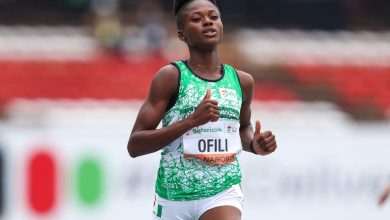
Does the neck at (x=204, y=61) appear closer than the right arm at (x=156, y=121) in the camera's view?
No

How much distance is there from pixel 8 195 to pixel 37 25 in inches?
389

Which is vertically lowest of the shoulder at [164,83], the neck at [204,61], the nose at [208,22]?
the shoulder at [164,83]

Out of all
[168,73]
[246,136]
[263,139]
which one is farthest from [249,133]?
[168,73]

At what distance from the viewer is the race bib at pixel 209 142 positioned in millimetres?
5129

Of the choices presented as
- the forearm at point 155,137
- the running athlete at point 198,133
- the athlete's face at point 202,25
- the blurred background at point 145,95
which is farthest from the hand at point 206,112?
the blurred background at point 145,95

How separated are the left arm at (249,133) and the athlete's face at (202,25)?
30cm

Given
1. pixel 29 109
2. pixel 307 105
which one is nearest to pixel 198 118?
pixel 29 109

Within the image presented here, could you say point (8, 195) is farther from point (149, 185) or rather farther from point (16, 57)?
point (16, 57)

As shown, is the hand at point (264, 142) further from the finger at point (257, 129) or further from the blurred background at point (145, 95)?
the blurred background at point (145, 95)

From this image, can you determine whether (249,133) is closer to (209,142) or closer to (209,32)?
(209,142)

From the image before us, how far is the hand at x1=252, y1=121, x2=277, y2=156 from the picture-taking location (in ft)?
16.8

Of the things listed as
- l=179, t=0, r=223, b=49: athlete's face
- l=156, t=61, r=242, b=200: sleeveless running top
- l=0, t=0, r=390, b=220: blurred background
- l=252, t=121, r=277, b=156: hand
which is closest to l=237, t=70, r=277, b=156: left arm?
l=252, t=121, r=277, b=156: hand

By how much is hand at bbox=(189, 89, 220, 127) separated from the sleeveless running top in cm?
23

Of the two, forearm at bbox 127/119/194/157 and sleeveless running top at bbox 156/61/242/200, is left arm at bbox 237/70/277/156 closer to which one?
sleeveless running top at bbox 156/61/242/200
